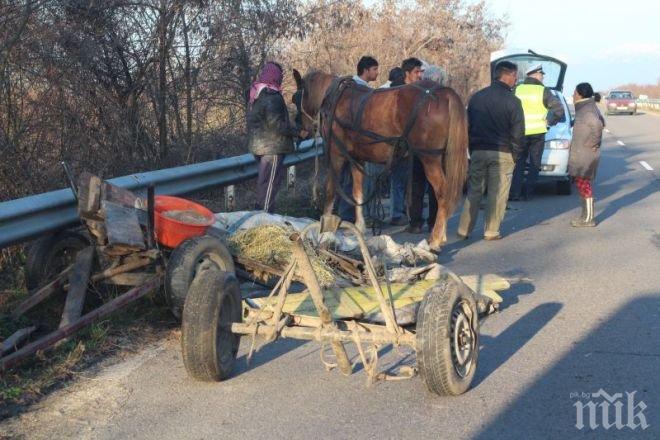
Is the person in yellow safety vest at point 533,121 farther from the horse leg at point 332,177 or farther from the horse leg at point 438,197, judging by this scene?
the horse leg at point 332,177

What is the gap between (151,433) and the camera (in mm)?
4355

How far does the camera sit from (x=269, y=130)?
33.0ft

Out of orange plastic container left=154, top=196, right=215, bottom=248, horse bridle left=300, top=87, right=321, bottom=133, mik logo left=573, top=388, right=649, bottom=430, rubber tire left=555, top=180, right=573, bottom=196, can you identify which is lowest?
rubber tire left=555, top=180, right=573, bottom=196

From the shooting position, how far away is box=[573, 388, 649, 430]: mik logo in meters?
4.40

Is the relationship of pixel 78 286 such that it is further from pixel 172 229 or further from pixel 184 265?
pixel 172 229

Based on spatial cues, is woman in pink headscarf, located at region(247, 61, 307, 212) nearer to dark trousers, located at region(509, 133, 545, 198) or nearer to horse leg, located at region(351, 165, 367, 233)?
horse leg, located at region(351, 165, 367, 233)

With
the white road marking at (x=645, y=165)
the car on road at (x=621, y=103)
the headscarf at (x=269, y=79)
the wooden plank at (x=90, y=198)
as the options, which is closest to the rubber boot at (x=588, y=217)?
the headscarf at (x=269, y=79)

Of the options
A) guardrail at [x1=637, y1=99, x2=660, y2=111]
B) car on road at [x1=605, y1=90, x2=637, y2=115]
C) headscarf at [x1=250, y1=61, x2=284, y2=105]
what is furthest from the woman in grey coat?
guardrail at [x1=637, y1=99, x2=660, y2=111]

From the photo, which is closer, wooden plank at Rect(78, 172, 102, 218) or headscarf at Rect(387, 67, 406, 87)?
wooden plank at Rect(78, 172, 102, 218)

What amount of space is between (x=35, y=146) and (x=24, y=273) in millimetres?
2361

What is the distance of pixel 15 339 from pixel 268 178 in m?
5.38

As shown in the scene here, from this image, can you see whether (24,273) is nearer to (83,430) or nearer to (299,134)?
(83,430)

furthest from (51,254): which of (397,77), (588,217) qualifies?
(588,217)

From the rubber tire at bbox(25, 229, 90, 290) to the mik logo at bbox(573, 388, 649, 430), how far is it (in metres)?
4.15
